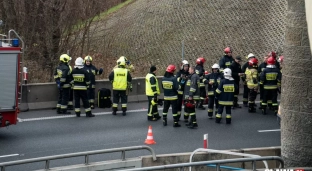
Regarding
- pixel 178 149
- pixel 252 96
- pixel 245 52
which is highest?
pixel 245 52

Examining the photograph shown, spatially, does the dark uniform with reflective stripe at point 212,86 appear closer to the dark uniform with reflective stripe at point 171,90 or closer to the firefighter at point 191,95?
the firefighter at point 191,95

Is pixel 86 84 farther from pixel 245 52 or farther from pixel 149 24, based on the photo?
pixel 149 24

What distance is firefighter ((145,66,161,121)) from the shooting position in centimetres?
1842

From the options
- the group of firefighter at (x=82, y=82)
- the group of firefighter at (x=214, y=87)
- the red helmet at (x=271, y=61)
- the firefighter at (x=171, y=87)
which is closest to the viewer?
the firefighter at (x=171, y=87)

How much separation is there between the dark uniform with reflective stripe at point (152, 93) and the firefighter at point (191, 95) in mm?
866

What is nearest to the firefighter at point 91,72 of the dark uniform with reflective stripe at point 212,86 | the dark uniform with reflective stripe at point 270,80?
the dark uniform with reflective stripe at point 212,86

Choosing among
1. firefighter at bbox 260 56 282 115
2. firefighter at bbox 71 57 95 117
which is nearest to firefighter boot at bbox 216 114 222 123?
firefighter at bbox 260 56 282 115

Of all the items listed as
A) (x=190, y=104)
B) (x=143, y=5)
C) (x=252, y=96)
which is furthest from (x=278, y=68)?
(x=143, y=5)

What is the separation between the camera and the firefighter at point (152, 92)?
60.4 feet

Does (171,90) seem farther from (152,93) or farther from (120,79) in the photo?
(120,79)

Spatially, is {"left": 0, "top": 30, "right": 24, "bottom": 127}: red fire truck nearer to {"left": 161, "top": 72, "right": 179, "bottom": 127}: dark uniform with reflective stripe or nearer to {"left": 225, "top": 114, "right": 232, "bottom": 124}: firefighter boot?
{"left": 161, "top": 72, "right": 179, "bottom": 127}: dark uniform with reflective stripe

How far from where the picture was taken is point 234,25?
34.0 metres

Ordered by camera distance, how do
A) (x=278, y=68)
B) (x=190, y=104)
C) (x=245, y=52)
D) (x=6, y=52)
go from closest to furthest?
(x=6, y=52), (x=190, y=104), (x=278, y=68), (x=245, y=52)

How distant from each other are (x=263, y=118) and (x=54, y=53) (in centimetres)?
1077
